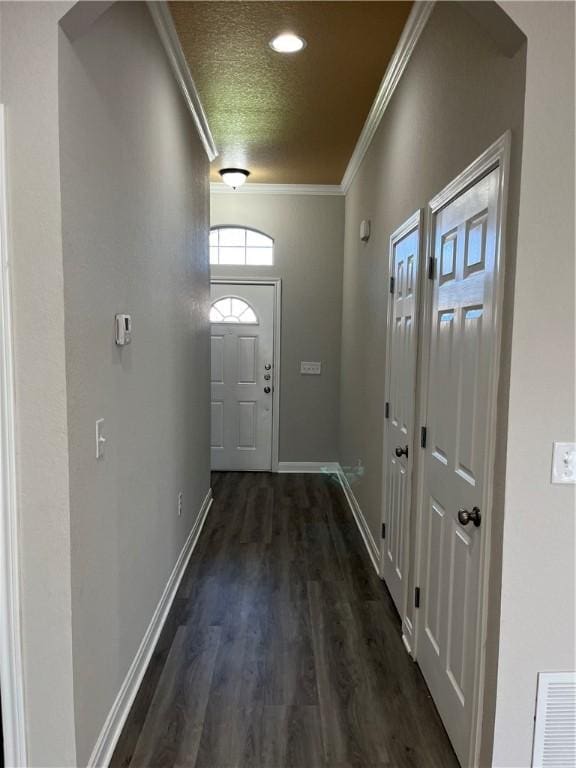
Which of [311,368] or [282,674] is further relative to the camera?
[311,368]

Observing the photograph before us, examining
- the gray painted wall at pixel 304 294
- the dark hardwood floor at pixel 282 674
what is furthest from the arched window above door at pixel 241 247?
the dark hardwood floor at pixel 282 674

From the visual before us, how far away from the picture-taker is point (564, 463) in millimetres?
1441

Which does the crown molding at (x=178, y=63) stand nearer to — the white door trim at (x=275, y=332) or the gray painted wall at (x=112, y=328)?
the gray painted wall at (x=112, y=328)

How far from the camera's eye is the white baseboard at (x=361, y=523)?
3271mm

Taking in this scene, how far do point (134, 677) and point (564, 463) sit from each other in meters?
1.80

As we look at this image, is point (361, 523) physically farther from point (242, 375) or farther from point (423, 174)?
point (423, 174)

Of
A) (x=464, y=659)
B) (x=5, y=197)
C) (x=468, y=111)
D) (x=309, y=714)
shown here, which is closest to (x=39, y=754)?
(x=309, y=714)

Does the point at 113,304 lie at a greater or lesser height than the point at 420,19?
lesser

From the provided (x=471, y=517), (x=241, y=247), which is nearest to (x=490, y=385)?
(x=471, y=517)

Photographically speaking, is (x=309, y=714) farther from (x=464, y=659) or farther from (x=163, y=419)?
(x=163, y=419)

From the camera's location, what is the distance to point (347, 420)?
15.6 ft

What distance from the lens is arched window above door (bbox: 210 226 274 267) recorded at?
5320 millimetres

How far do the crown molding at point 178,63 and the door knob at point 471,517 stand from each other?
2.34 m

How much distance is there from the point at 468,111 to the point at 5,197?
150 cm
